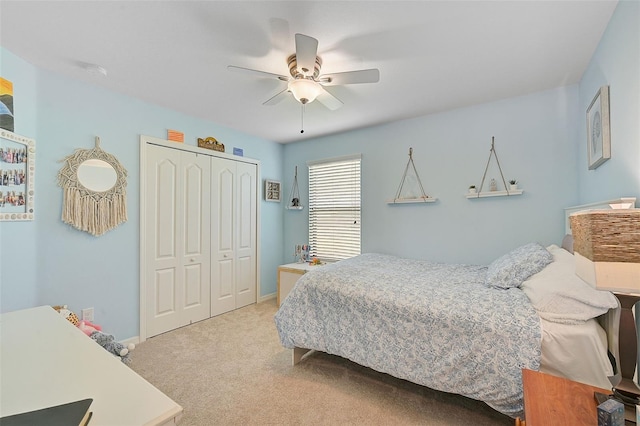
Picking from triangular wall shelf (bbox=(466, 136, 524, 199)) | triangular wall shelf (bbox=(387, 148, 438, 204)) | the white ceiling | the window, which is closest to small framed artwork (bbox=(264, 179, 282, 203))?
the window

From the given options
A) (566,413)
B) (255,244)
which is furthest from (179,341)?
(566,413)

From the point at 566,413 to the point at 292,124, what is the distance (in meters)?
3.52

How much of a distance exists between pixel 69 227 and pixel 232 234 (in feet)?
5.71

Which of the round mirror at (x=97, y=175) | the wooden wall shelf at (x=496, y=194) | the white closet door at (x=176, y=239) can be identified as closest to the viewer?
the round mirror at (x=97, y=175)

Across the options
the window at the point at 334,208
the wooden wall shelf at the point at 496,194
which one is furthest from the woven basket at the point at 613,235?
the window at the point at 334,208

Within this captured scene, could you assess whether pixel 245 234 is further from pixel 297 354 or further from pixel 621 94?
pixel 621 94

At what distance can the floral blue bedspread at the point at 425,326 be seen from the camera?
1.56 meters

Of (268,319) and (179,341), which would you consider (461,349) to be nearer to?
(268,319)

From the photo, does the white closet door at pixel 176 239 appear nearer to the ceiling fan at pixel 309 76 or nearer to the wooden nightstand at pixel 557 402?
the ceiling fan at pixel 309 76

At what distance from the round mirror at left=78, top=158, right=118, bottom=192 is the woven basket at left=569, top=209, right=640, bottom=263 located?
11.3 ft

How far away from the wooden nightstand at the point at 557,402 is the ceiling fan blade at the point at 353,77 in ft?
6.23

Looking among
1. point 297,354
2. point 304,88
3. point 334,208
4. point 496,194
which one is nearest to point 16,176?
point 304,88

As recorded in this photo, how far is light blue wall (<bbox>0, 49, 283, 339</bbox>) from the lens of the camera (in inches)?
85.3

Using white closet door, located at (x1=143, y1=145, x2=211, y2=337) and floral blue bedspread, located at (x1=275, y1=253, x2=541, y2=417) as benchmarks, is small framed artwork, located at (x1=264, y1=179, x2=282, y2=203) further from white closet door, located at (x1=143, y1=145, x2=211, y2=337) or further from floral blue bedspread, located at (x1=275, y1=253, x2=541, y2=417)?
floral blue bedspread, located at (x1=275, y1=253, x2=541, y2=417)
